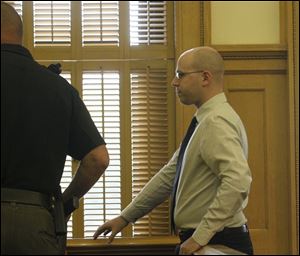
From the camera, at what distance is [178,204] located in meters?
2.41

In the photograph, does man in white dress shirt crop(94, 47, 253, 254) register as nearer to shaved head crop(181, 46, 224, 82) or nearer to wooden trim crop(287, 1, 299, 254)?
shaved head crop(181, 46, 224, 82)

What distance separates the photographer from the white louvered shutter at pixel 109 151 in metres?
4.05

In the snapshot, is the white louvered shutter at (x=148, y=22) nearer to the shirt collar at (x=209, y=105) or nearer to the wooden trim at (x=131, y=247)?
the shirt collar at (x=209, y=105)

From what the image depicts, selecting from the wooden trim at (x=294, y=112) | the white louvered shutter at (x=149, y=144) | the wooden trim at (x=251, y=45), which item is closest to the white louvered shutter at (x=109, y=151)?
the white louvered shutter at (x=149, y=144)

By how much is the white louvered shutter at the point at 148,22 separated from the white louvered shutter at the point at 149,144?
330 mm

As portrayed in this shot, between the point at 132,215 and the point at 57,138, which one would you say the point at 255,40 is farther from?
the point at 57,138

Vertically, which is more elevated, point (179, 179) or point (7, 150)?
point (7, 150)

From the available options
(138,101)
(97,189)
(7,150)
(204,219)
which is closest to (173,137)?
(138,101)

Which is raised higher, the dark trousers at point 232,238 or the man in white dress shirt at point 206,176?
the man in white dress shirt at point 206,176

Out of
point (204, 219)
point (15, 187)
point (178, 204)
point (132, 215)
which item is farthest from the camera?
point (132, 215)

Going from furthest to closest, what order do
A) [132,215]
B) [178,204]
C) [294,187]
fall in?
[294,187], [132,215], [178,204]

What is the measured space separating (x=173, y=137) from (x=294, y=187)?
849mm

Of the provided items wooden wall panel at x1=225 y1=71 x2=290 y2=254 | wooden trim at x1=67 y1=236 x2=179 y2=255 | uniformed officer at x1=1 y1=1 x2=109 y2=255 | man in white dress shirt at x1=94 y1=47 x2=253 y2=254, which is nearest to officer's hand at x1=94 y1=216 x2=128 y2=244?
man in white dress shirt at x1=94 y1=47 x2=253 y2=254

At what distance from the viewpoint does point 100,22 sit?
4.12 m
